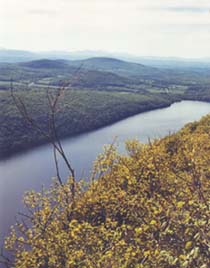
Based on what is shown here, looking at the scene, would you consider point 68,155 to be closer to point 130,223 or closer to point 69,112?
point 69,112

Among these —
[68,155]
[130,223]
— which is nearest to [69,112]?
[68,155]

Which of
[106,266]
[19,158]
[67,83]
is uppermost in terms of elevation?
[67,83]

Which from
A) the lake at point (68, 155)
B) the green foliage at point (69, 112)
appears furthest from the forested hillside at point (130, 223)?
the green foliage at point (69, 112)

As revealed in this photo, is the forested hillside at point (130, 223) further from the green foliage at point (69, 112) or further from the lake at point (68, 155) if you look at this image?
the green foliage at point (69, 112)

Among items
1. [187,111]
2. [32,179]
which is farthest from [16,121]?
[187,111]

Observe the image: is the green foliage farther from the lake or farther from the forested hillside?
the forested hillside

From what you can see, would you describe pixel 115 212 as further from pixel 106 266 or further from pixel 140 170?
pixel 106 266
